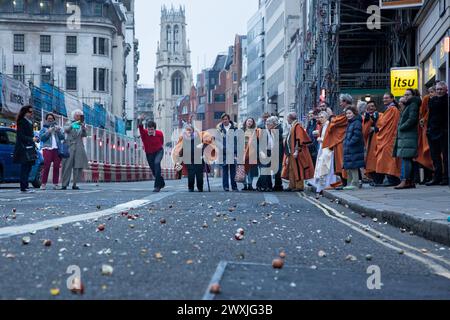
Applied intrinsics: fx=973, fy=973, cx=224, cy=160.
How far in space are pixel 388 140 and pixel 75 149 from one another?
771 centimetres

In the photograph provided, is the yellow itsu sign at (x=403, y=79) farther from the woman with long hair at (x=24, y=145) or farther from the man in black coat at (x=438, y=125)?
the woman with long hair at (x=24, y=145)

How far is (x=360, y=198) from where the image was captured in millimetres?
15180

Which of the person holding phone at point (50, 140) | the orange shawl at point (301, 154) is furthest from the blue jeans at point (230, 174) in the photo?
the person holding phone at point (50, 140)

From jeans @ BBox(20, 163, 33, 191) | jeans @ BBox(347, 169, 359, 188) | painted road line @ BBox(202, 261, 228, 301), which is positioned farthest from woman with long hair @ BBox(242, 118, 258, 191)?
painted road line @ BBox(202, 261, 228, 301)

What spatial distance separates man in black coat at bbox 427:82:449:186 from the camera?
1761cm

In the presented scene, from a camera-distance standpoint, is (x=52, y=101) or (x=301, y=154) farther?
(x=52, y=101)

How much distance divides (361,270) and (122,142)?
50348 mm

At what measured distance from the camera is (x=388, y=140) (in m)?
19.2

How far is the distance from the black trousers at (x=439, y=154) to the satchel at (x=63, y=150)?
352 inches

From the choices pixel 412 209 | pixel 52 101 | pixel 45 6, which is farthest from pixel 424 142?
pixel 45 6

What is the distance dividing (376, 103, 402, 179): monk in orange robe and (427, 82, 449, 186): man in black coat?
4.18 feet

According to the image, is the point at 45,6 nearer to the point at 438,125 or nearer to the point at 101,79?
the point at 101,79
